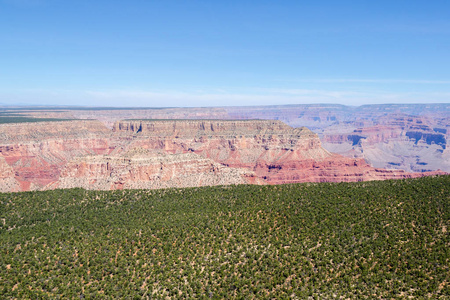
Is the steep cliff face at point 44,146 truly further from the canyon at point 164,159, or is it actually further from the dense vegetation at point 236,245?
the dense vegetation at point 236,245

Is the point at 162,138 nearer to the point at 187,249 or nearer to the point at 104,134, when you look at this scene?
the point at 104,134

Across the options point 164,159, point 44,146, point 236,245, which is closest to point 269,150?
point 164,159

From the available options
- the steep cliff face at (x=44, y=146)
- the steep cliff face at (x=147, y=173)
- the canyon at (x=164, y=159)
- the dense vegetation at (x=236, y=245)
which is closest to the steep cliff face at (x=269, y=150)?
the canyon at (x=164, y=159)

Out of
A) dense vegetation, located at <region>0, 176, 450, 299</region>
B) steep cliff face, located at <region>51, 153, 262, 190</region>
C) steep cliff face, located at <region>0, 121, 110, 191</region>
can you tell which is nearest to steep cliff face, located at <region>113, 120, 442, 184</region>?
steep cliff face, located at <region>0, 121, 110, 191</region>

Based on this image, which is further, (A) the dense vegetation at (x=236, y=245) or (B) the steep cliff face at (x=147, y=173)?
(B) the steep cliff face at (x=147, y=173)

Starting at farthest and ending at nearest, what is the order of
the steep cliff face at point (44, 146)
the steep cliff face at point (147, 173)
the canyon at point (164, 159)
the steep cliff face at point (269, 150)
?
the steep cliff face at point (269, 150) → the steep cliff face at point (44, 146) → the canyon at point (164, 159) → the steep cliff face at point (147, 173)

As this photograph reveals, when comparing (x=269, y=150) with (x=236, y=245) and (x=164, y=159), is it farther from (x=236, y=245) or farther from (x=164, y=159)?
(x=236, y=245)
